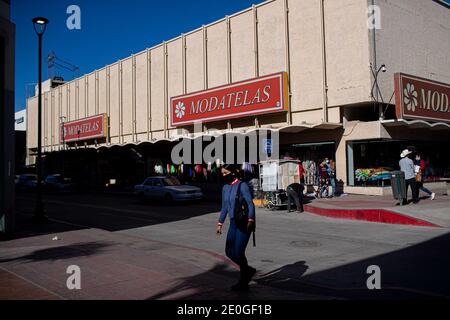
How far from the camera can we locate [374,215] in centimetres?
1369

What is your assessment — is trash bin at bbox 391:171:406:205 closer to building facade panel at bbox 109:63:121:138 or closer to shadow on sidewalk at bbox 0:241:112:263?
shadow on sidewalk at bbox 0:241:112:263

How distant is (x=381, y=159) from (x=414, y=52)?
676 cm

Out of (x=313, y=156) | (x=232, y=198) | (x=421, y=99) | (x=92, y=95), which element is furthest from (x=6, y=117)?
(x=92, y=95)

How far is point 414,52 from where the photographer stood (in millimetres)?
23484

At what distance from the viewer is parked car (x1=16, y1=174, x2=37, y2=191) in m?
37.9

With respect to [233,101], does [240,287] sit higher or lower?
lower

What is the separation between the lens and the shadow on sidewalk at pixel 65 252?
8637 millimetres

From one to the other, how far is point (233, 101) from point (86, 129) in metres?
21.7

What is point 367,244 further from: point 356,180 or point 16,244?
point 356,180

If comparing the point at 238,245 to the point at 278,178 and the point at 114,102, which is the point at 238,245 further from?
the point at 114,102

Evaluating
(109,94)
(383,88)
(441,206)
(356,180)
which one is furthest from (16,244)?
(109,94)

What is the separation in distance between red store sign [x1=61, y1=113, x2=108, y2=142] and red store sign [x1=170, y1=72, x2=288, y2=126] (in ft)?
37.9

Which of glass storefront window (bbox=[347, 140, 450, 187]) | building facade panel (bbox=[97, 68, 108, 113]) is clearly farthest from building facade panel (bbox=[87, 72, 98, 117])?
glass storefront window (bbox=[347, 140, 450, 187])

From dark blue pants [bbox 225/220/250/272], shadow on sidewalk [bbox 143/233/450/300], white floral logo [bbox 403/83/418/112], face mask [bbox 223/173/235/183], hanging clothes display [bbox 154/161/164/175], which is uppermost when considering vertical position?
white floral logo [bbox 403/83/418/112]
